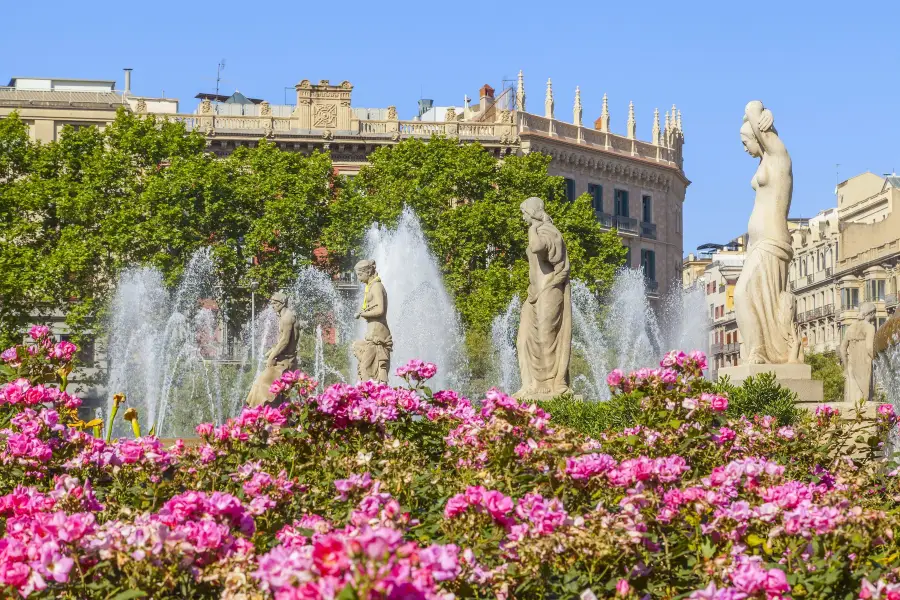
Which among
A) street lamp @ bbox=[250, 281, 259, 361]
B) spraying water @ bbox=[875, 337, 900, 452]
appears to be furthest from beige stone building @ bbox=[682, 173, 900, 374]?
spraying water @ bbox=[875, 337, 900, 452]

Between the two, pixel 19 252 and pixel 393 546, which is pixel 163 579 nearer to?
pixel 393 546

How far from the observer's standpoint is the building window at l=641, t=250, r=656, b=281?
77438 millimetres

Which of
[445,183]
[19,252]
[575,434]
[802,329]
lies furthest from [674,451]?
[802,329]

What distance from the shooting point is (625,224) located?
76250 mm

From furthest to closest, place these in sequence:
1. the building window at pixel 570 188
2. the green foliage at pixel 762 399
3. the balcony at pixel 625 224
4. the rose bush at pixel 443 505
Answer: the balcony at pixel 625 224 → the building window at pixel 570 188 → the green foliage at pixel 762 399 → the rose bush at pixel 443 505

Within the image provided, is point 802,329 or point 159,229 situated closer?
point 159,229

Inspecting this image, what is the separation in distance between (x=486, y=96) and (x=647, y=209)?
384 inches

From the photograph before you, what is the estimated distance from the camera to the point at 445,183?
179 ft

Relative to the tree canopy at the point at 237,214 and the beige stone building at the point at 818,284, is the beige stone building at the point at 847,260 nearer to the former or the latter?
the beige stone building at the point at 818,284

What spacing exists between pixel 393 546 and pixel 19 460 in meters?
4.22

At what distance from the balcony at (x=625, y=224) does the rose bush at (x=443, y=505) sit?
6651 centimetres

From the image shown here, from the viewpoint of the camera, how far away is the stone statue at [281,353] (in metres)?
21.0

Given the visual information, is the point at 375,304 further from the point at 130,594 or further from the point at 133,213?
the point at 133,213

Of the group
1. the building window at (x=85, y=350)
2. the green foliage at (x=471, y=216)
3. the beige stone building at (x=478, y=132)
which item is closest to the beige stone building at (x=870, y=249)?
the beige stone building at (x=478, y=132)
